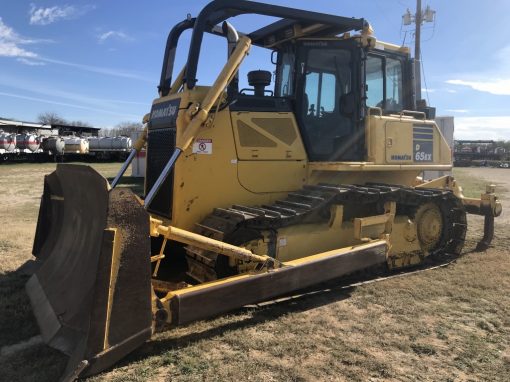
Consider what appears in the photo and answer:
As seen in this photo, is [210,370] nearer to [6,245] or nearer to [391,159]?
[391,159]

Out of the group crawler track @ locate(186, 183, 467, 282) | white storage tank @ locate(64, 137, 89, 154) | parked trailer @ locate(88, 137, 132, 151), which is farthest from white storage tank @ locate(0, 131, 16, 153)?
crawler track @ locate(186, 183, 467, 282)

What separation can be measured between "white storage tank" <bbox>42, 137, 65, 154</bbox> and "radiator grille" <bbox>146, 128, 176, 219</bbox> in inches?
1349

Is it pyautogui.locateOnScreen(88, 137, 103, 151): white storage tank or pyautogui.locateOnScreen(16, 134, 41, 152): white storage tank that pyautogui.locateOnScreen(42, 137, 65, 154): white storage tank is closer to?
pyautogui.locateOnScreen(16, 134, 41, 152): white storage tank

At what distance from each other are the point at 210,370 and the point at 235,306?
69 centimetres

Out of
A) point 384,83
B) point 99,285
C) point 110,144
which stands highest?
point 110,144

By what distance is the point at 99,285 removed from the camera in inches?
A: 127

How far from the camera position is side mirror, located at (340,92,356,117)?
5.79m

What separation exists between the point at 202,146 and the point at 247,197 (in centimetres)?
85

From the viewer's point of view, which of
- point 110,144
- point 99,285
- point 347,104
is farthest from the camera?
point 110,144

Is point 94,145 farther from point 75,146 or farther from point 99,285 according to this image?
point 99,285

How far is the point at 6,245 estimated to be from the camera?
740 cm

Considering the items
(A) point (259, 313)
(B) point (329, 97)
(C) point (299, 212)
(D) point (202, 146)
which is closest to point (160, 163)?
(D) point (202, 146)

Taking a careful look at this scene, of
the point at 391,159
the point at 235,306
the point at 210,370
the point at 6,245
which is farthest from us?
the point at 6,245

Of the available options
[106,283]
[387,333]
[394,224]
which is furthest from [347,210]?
[106,283]
